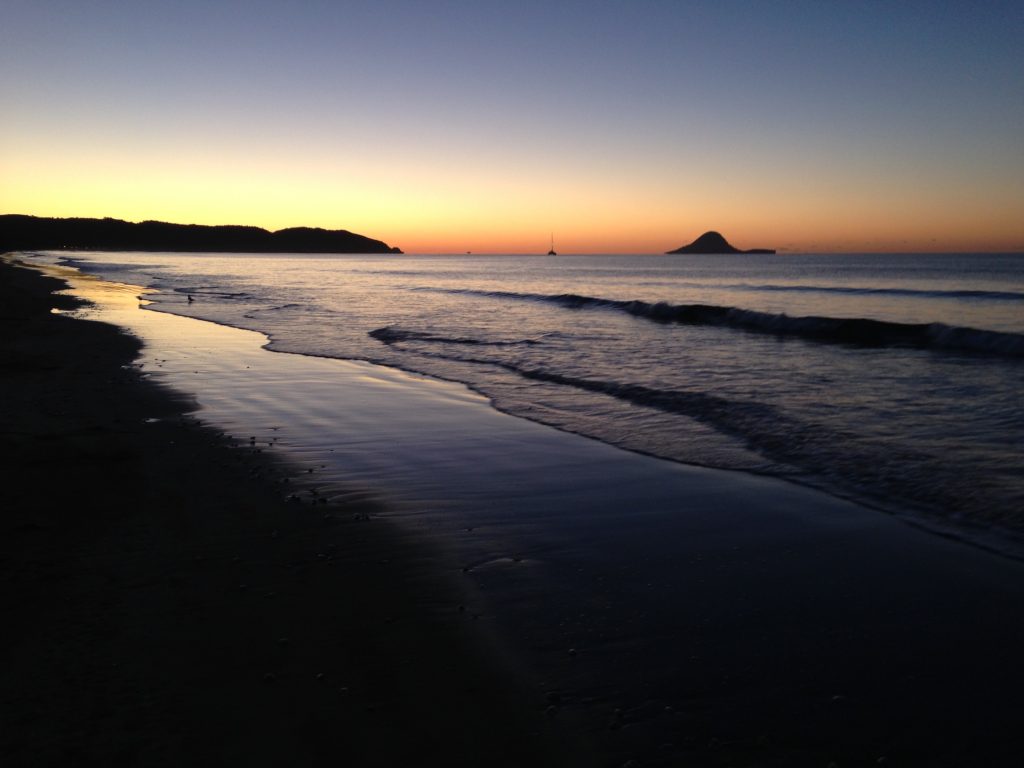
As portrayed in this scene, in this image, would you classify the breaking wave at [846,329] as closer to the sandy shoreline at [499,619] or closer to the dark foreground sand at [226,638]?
the sandy shoreline at [499,619]

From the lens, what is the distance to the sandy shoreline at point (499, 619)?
3.42 meters

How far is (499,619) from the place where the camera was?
15.2 ft

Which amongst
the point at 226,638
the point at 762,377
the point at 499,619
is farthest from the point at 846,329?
the point at 226,638

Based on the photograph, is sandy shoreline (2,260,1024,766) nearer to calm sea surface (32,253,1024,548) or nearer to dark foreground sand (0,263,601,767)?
dark foreground sand (0,263,601,767)

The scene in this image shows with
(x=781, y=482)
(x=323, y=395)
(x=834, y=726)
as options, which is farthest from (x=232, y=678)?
(x=323, y=395)

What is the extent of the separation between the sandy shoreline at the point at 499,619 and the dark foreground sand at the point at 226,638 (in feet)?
0.06

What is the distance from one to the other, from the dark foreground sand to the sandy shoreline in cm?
2

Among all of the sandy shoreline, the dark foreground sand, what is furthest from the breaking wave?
the dark foreground sand

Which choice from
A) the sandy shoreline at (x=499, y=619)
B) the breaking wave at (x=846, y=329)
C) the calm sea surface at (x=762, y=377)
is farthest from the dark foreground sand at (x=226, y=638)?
the breaking wave at (x=846, y=329)

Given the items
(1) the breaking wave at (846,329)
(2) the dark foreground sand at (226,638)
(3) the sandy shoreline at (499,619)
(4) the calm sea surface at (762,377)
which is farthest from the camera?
(1) the breaking wave at (846,329)

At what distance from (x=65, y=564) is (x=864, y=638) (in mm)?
5722

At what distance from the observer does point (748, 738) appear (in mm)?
3438

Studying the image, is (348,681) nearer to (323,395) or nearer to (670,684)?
(670,684)

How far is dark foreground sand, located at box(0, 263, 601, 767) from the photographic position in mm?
3322
